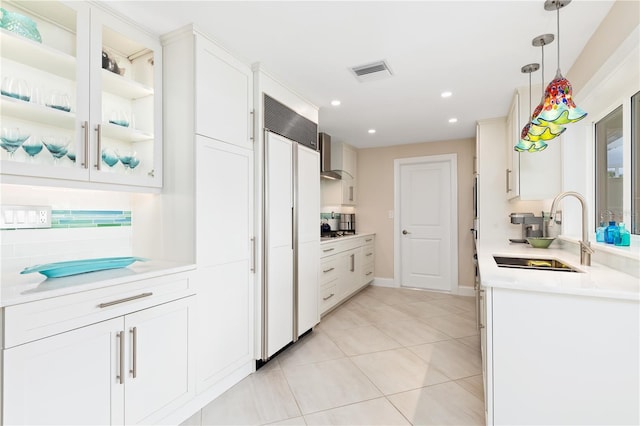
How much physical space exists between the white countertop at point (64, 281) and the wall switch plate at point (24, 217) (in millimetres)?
236

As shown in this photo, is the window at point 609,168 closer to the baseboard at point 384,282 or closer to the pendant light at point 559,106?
the pendant light at point 559,106

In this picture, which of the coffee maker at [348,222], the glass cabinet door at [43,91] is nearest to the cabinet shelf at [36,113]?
the glass cabinet door at [43,91]

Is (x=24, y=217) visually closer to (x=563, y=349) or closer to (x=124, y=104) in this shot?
(x=124, y=104)

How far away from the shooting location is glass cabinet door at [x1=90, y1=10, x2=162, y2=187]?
1.66 metres

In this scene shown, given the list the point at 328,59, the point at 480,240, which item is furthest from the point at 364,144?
the point at 328,59

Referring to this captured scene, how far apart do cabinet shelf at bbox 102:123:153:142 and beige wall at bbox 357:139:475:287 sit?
3.77m

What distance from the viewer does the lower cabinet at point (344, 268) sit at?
355 centimetres

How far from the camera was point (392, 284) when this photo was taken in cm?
502

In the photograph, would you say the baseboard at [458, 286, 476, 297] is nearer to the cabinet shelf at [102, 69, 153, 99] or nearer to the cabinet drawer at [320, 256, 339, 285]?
the cabinet drawer at [320, 256, 339, 285]

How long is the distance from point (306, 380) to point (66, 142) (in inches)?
82.5

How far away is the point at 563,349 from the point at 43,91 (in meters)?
2.76

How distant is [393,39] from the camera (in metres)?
2.00

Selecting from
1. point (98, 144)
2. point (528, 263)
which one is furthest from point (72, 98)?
point (528, 263)

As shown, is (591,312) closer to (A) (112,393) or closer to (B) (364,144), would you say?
(A) (112,393)
